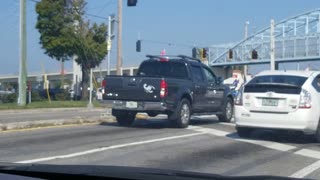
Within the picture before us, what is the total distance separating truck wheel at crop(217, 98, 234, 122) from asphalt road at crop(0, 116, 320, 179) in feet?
9.55

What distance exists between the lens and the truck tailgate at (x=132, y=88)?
15469 millimetres

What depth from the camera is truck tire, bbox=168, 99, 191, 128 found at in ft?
51.2

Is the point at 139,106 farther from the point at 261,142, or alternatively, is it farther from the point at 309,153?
the point at 309,153

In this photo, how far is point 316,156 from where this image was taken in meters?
10.7

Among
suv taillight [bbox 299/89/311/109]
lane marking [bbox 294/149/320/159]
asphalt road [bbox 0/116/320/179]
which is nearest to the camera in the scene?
asphalt road [bbox 0/116/320/179]

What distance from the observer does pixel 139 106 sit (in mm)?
15648

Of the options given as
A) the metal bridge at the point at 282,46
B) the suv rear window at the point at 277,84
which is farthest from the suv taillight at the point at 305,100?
the metal bridge at the point at 282,46

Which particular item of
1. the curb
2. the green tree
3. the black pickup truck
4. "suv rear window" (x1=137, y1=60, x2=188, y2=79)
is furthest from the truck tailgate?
the green tree

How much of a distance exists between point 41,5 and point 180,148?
3626cm

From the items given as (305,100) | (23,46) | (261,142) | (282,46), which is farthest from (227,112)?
(282,46)

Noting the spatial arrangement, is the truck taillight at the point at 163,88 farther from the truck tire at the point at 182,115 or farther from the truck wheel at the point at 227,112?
the truck wheel at the point at 227,112

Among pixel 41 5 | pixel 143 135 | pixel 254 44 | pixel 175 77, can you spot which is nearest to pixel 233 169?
pixel 143 135

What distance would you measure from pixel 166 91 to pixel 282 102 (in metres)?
3.62

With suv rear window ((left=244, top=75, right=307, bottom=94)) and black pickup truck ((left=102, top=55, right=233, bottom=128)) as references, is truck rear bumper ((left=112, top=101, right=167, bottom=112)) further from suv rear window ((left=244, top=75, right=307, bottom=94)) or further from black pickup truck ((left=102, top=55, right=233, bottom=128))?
suv rear window ((left=244, top=75, right=307, bottom=94))
